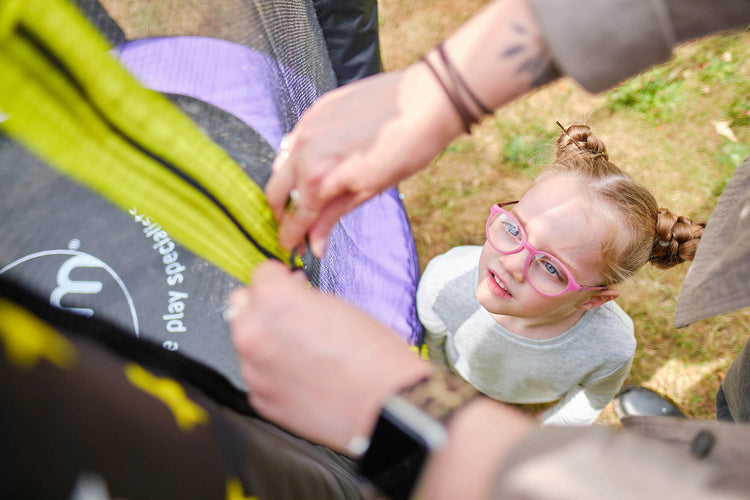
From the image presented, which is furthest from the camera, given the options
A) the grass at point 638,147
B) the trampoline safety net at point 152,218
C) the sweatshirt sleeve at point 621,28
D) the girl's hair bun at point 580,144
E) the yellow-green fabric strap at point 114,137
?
the grass at point 638,147

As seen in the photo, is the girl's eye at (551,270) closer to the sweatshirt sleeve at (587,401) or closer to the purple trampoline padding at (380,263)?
the sweatshirt sleeve at (587,401)

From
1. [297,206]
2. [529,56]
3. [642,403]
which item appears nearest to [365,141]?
[297,206]

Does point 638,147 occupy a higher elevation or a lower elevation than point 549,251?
lower

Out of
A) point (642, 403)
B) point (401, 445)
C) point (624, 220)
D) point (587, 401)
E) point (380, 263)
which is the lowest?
point (642, 403)

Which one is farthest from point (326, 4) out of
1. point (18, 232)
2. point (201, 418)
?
point (201, 418)

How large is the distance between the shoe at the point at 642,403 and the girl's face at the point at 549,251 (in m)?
0.72

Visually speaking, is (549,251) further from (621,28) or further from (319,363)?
(319,363)

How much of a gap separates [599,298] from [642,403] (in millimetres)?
752

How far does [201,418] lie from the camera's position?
1.61 feet

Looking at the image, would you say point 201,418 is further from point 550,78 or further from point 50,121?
point 550,78

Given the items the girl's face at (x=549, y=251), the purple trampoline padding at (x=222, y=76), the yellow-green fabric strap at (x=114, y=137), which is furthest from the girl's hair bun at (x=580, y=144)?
the yellow-green fabric strap at (x=114, y=137)

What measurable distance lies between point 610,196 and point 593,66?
0.60 metres

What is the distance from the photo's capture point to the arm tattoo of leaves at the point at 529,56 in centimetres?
58

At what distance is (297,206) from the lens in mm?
624
